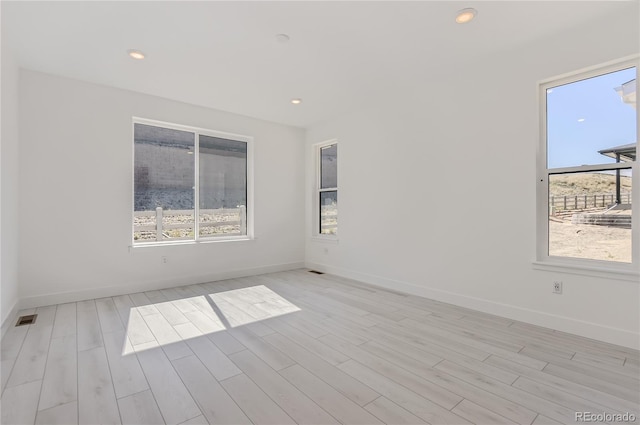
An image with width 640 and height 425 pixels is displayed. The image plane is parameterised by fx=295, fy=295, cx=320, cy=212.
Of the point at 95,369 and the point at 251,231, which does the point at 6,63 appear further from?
the point at 251,231

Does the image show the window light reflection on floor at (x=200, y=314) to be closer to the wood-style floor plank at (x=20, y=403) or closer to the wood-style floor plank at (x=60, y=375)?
the wood-style floor plank at (x=60, y=375)

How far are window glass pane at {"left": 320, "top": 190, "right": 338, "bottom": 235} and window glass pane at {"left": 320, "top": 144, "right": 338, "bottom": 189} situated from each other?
17cm

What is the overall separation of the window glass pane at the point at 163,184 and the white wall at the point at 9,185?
1185 mm

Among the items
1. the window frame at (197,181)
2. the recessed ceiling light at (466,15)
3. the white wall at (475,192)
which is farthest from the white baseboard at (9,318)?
the recessed ceiling light at (466,15)

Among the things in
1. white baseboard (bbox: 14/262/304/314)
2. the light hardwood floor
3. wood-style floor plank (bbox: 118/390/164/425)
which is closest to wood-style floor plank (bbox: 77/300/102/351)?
the light hardwood floor

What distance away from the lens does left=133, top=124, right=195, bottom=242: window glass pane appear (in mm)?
4129

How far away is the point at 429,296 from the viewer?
12.1ft

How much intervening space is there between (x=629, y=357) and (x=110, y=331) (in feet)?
14.1

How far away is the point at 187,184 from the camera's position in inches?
179

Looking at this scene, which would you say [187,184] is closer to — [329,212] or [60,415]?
[329,212]

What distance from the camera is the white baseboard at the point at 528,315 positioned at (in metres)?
2.43

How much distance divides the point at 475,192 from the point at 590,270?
47.1 inches

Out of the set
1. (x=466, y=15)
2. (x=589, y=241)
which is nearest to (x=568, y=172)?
(x=589, y=241)

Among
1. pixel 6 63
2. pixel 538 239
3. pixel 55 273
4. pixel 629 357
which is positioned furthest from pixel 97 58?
pixel 629 357
